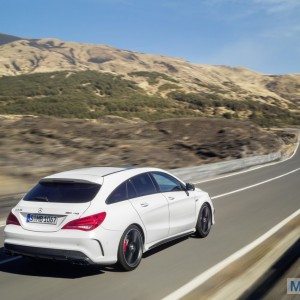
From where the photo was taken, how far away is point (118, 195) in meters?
7.30

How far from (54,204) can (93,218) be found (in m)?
0.61

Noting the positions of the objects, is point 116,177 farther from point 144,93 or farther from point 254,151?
point 144,93

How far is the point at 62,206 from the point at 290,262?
11.0 ft

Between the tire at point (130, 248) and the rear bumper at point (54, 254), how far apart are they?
0.54 metres

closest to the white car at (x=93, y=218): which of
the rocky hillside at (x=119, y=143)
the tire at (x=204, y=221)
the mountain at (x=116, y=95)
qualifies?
the tire at (x=204, y=221)

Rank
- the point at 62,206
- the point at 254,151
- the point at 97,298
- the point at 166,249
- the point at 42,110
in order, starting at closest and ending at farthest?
the point at 97,298, the point at 62,206, the point at 166,249, the point at 254,151, the point at 42,110

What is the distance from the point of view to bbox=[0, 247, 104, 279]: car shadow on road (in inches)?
279

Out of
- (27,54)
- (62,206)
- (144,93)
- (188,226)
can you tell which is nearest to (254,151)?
(188,226)

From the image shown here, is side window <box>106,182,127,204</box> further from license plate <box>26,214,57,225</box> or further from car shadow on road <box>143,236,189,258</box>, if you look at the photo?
car shadow on road <box>143,236,189,258</box>

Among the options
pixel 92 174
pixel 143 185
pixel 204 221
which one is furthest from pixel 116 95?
pixel 92 174

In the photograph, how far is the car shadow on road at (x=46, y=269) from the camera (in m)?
7.10

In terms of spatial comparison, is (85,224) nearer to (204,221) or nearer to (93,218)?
(93,218)

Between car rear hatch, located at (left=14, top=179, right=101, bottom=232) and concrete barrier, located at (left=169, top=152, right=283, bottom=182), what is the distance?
41.6ft

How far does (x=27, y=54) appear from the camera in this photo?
149625 millimetres
